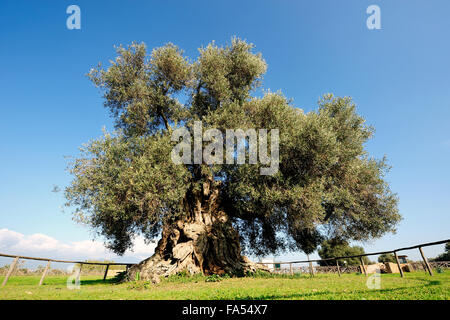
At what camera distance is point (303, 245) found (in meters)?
24.4

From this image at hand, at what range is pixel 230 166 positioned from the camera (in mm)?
18328

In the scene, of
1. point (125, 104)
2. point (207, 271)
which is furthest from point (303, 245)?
point (125, 104)

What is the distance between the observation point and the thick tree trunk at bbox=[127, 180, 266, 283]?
17.3 m

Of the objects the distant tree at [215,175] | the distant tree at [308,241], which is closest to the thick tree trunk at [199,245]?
the distant tree at [215,175]

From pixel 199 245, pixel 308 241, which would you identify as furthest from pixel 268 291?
pixel 308 241

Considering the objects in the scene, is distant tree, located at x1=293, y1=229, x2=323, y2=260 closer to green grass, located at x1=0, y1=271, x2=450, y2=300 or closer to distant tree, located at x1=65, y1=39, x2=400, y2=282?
distant tree, located at x1=65, y1=39, x2=400, y2=282

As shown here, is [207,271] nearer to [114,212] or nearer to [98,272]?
[114,212]

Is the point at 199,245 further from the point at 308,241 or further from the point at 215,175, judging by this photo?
the point at 308,241

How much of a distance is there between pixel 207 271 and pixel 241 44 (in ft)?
70.3

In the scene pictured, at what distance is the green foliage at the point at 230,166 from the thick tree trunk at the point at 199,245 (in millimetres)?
1221

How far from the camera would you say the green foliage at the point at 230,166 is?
16000mm

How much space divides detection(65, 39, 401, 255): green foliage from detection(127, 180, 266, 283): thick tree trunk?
4.00ft

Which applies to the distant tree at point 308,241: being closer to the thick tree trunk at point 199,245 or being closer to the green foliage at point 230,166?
the green foliage at point 230,166

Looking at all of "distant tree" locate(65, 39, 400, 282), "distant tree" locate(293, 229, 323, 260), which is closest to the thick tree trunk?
"distant tree" locate(65, 39, 400, 282)
